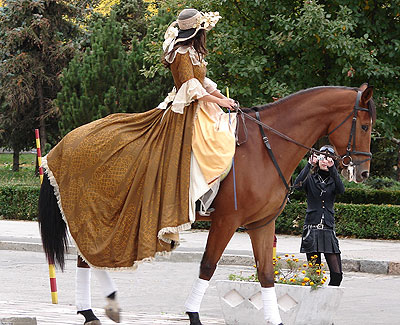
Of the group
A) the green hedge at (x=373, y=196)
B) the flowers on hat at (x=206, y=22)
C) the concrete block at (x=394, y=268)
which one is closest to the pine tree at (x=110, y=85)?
the green hedge at (x=373, y=196)

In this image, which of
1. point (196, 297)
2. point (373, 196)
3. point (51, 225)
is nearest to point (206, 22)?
point (51, 225)

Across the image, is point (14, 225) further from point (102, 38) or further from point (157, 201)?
point (157, 201)

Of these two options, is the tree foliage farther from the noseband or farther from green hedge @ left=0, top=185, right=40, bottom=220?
the noseband

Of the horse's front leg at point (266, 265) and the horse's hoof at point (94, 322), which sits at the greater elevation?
the horse's front leg at point (266, 265)

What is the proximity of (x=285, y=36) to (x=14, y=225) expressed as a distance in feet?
28.1

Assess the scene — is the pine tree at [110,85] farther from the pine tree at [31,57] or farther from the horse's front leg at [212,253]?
the horse's front leg at [212,253]

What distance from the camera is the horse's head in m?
7.43

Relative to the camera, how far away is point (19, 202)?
22531 mm

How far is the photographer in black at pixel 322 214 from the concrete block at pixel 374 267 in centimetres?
414

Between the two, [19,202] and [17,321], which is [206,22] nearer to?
[17,321]

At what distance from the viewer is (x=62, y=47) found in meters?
37.0

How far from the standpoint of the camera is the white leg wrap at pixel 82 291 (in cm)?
747

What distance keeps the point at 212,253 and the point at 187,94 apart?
4.69ft

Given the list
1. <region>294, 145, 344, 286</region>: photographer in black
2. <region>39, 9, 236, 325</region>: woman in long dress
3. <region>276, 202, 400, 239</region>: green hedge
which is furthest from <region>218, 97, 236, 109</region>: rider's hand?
<region>276, 202, 400, 239</region>: green hedge
